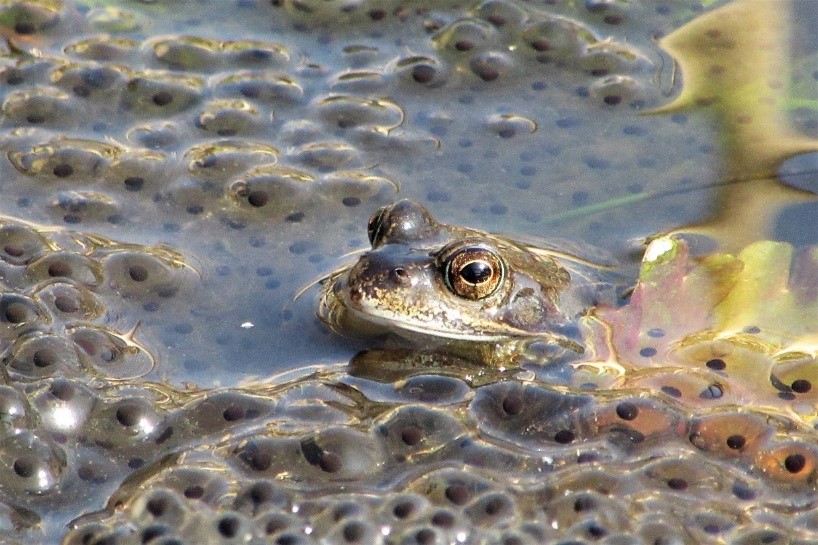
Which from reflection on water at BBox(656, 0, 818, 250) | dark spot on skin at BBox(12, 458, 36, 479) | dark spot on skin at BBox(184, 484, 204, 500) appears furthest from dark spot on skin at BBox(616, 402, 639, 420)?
dark spot on skin at BBox(12, 458, 36, 479)

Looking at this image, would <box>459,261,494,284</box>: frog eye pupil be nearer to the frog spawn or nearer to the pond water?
the pond water

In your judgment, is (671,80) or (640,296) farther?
(671,80)

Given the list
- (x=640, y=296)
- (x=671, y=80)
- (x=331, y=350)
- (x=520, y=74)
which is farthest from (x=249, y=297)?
(x=671, y=80)

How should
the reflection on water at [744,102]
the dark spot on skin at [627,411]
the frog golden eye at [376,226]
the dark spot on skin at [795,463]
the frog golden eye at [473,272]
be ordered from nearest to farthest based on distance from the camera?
the dark spot on skin at [795,463] → the dark spot on skin at [627,411] → the frog golden eye at [473,272] → the frog golden eye at [376,226] → the reflection on water at [744,102]

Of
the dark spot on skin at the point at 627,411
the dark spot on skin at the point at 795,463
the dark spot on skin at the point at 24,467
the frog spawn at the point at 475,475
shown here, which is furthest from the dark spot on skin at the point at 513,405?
the dark spot on skin at the point at 24,467

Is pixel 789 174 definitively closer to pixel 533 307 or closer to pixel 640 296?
pixel 640 296

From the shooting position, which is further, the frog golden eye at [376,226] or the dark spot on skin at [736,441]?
the frog golden eye at [376,226]

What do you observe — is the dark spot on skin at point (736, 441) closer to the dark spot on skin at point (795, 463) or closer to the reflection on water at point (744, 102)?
the dark spot on skin at point (795, 463)
